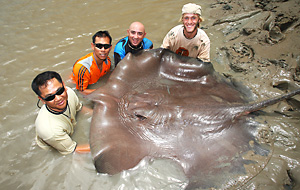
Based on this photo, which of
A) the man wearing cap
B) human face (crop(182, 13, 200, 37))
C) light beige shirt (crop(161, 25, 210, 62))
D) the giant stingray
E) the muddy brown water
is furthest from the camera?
light beige shirt (crop(161, 25, 210, 62))

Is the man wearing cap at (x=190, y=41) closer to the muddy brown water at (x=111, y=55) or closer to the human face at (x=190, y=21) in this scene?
the human face at (x=190, y=21)

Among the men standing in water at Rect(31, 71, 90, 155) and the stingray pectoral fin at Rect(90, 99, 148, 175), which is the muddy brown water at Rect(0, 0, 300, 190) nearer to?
the stingray pectoral fin at Rect(90, 99, 148, 175)

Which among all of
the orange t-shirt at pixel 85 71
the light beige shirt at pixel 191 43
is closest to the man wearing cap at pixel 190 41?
the light beige shirt at pixel 191 43

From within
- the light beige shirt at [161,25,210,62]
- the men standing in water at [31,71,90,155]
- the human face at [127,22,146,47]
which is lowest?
the men standing in water at [31,71,90,155]

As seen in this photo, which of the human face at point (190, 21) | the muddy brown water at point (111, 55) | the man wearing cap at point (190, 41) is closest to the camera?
the muddy brown water at point (111, 55)

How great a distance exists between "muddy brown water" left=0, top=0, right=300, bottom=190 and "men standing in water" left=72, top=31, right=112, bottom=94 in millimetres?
377

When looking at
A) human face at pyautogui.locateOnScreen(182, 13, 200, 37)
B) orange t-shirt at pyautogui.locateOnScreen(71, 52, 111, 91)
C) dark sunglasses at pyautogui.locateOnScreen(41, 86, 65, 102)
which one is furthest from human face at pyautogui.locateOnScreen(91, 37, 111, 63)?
human face at pyautogui.locateOnScreen(182, 13, 200, 37)

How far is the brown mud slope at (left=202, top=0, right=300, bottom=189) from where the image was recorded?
2.26 metres

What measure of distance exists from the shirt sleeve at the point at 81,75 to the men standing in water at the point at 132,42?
760 mm

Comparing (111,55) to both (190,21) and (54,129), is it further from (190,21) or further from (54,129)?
(54,129)

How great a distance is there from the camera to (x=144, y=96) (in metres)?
2.67

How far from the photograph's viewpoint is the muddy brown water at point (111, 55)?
2.29 m

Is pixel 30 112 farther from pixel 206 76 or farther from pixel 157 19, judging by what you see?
pixel 157 19

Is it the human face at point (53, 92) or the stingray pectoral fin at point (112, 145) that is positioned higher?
the human face at point (53, 92)
